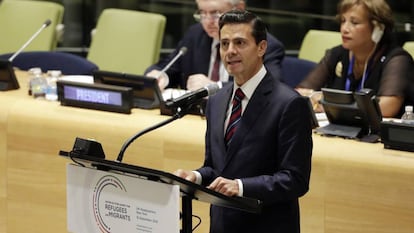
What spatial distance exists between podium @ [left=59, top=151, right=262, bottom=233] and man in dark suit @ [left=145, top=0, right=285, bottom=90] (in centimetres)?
215

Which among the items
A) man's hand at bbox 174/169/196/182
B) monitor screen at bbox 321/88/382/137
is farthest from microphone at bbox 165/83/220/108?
monitor screen at bbox 321/88/382/137

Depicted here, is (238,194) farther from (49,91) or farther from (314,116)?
(49,91)

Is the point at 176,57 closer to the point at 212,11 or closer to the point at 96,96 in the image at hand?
the point at 212,11

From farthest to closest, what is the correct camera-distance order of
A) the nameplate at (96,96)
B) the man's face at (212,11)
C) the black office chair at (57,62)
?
the black office chair at (57,62) < the man's face at (212,11) < the nameplate at (96,96)

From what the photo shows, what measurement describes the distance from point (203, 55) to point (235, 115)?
231cm

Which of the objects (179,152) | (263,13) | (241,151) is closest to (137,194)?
(241,151)

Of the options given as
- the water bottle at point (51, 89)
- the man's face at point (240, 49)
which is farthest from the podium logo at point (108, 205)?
the water bottle at point (51, 89)

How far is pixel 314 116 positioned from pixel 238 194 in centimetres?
147

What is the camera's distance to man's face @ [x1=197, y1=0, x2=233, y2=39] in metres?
5.29

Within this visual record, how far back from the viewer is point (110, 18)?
23.0ft

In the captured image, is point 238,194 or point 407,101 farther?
point 407,101

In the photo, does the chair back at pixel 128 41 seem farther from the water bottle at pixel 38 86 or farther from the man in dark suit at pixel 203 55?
the water bottle at pixel 38 86

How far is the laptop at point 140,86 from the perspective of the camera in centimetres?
482

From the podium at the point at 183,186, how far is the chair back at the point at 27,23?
4.14 metres
